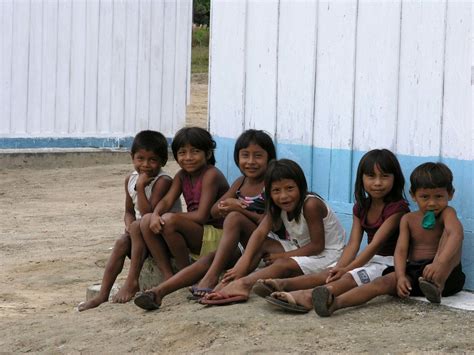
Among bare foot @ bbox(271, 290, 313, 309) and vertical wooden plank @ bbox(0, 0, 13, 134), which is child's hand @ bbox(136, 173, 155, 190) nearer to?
bare foot @ bbox(271, 290, 313, 309)

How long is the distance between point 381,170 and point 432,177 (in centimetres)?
35

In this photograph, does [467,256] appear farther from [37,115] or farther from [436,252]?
[37,115]

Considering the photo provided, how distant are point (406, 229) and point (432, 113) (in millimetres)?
671

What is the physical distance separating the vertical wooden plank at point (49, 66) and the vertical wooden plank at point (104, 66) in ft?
2.02

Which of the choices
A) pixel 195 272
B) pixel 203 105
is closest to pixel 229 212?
pixel 195 272

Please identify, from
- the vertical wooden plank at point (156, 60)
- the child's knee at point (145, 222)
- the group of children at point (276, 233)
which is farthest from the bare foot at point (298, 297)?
the vertical wooden plank at point (156, 60)

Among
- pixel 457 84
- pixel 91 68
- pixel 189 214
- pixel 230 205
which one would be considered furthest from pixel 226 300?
pixel 91 68

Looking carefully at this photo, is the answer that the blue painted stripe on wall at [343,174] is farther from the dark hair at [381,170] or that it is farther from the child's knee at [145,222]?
the child's knee at [145,222]

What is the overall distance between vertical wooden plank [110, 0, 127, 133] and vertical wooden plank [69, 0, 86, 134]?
43 centimetres

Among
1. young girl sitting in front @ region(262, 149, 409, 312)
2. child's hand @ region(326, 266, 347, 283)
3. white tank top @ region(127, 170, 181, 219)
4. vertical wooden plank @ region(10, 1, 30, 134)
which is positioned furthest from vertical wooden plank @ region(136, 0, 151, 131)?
child's hand @ region(326, 266, 347, 283)

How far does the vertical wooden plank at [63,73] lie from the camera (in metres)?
13.4

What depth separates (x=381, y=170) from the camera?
554 cm

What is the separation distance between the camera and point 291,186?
5746mm

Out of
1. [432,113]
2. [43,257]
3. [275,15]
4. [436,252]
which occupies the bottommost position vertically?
[43,257]
